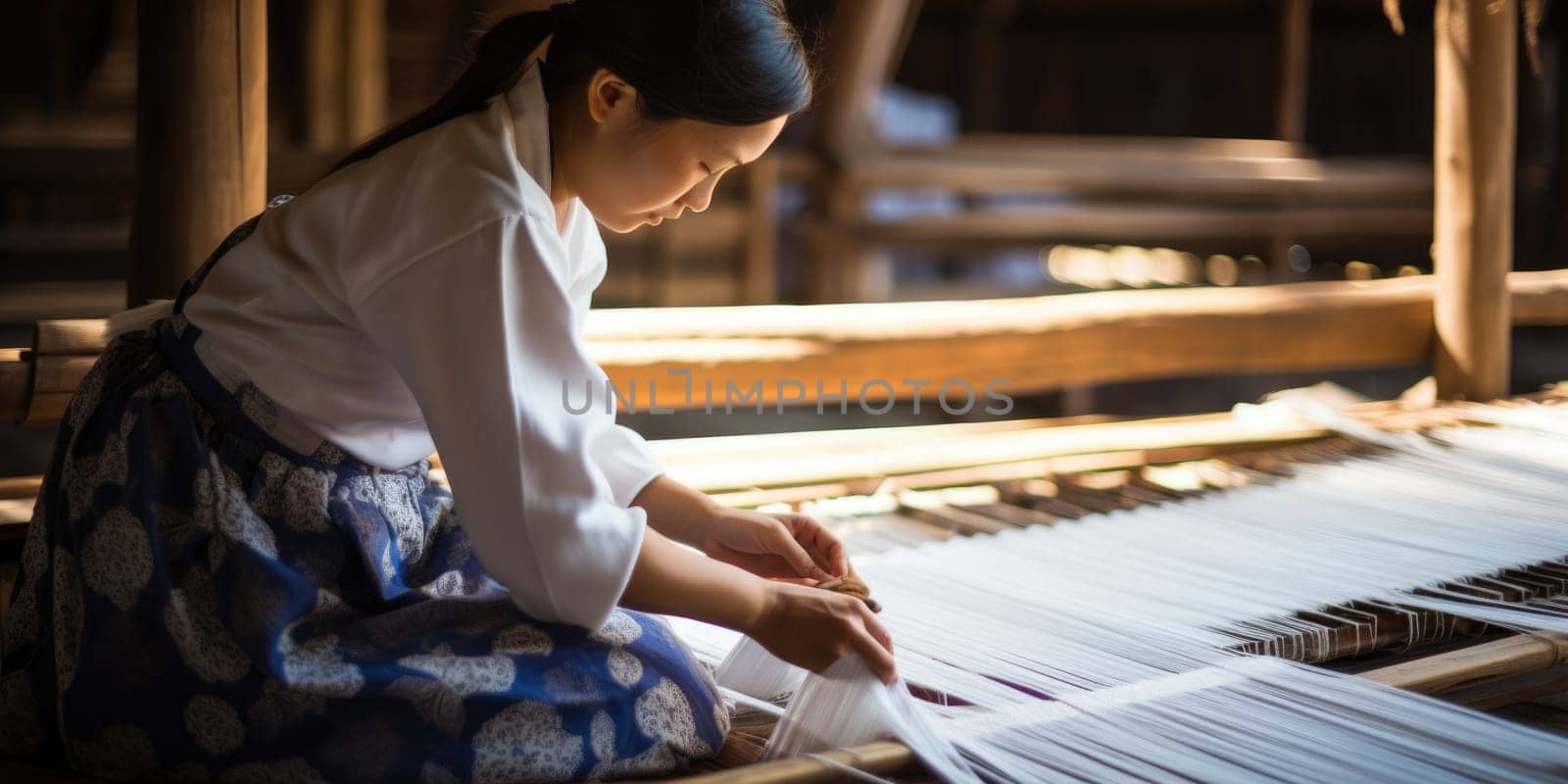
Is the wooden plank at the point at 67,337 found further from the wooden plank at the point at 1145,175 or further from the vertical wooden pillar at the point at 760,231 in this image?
the wooden plank at the point at 1145,175

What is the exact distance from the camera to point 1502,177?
302 cm

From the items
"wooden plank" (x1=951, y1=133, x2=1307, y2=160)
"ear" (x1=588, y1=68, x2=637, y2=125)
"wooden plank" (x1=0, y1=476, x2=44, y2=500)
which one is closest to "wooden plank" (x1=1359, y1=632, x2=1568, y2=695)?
"ear" (x1=588, y1=68, x2=637, y2=125)

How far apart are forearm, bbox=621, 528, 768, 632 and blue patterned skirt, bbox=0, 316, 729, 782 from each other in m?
0.09

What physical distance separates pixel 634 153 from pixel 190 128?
865mm

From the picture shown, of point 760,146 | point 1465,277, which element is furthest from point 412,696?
point 1465,277

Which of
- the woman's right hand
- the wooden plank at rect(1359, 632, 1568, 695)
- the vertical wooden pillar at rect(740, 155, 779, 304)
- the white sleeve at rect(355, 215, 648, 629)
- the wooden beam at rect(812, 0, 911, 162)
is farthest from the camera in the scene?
the vertical wooden pillar at rect(740, 155, 779, 304)

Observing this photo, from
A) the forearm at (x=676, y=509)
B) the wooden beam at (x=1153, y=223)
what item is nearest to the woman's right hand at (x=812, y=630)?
the forearm at (x=676, y=509)

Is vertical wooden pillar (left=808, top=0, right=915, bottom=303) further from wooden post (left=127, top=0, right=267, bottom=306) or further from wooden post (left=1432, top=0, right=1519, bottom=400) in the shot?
wooden post (left=127, top=0, right=267, bottom=306)

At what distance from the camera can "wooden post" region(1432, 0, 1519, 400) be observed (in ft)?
9.70

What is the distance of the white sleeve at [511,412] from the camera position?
1.05 meters

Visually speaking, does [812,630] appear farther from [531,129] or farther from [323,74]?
[323,74]

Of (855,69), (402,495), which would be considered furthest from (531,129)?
(855,69)

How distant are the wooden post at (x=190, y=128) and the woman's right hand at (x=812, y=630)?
1.04 m

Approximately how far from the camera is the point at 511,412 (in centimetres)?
105
